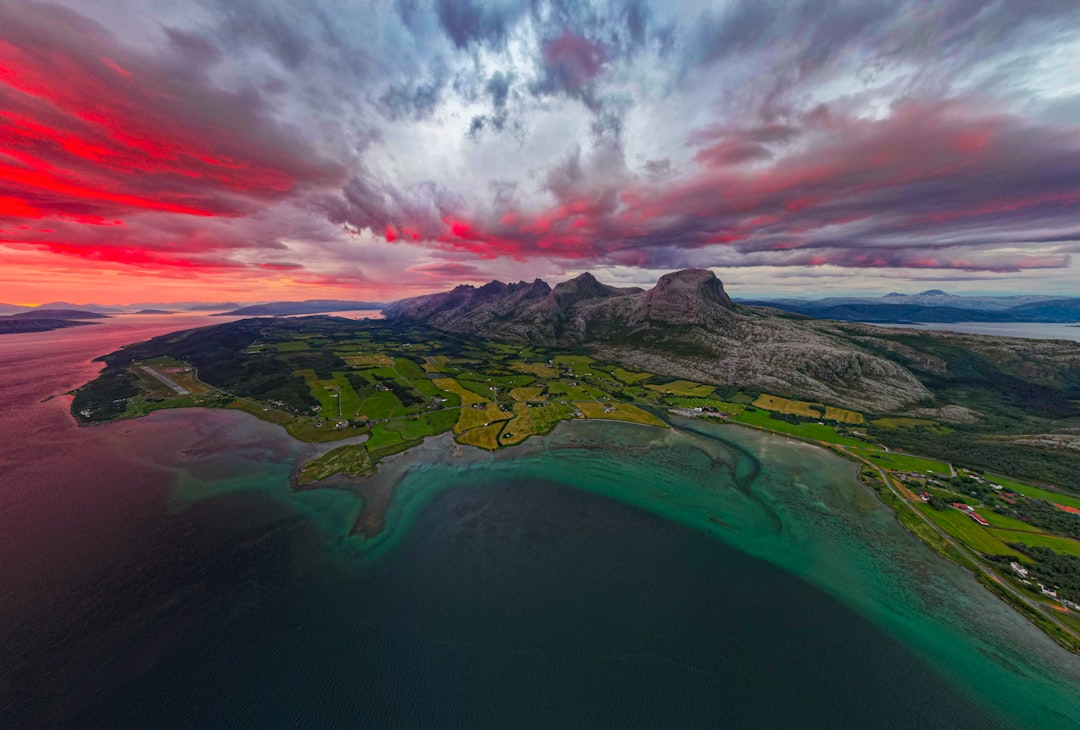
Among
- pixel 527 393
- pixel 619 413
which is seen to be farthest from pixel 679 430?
pixel 527 393

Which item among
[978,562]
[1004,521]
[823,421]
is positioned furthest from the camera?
[823,421]

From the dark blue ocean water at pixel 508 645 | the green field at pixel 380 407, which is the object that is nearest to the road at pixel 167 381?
the green field at pixel 380 407

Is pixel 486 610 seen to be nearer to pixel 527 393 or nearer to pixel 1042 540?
pixel 1042 540

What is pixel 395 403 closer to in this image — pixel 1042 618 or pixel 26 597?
pixel 26 597

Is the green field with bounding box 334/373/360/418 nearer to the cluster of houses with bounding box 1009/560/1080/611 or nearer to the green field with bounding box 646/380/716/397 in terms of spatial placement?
the green field with bounding box 646/380/716/397

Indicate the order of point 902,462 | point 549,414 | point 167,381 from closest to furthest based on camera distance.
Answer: point 902,462 → point 549,414 → point 167,381

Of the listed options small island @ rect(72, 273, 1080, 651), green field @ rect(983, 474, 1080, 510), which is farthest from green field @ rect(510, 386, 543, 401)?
green field @ rect(983, 474, 1080, 510)

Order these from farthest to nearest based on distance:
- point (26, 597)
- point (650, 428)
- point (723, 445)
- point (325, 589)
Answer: point (650, 428), point (723, 445), point (325, 589), point (26, 597)

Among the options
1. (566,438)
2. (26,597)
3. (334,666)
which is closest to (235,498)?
(26,597)
